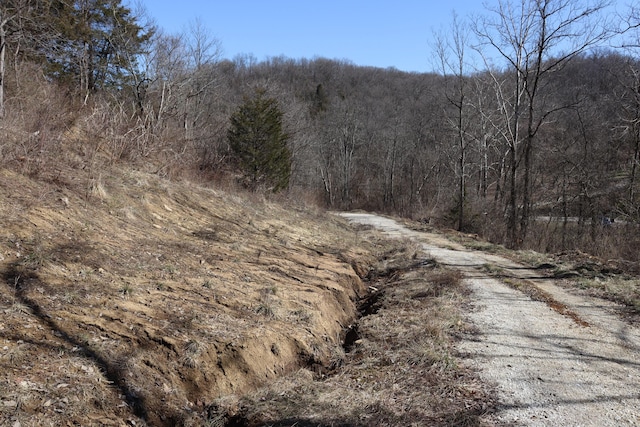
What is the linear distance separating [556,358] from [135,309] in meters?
4.62

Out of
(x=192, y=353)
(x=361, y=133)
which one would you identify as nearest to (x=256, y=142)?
(x=192, y=353)

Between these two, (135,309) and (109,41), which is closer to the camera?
(135,309)

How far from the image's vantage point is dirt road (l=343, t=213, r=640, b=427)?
3.51m

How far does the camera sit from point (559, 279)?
27.7 ft

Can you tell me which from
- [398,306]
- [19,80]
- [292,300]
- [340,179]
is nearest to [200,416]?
[292,300]

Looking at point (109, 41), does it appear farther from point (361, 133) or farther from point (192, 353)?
point (361, 133)

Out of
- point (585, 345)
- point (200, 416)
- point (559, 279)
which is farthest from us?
point (559, 279)

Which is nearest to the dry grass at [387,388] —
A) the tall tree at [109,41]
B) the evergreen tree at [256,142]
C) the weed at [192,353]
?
the weed at [192,353]

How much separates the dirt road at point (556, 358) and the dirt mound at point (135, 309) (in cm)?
201

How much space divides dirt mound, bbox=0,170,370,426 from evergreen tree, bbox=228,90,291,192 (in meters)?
11.9

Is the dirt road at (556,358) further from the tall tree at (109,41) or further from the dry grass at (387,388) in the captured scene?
the tall tree at (109,41)

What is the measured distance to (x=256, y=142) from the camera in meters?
20.3

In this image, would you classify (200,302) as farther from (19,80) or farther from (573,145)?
(573,145)

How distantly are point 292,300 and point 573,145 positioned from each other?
3174 cm
